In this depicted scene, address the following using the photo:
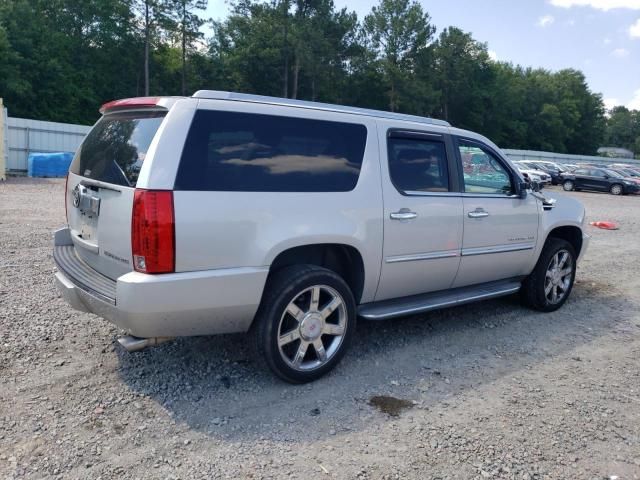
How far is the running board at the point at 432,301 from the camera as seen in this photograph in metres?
4.25

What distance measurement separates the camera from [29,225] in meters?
9.55

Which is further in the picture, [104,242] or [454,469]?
[104,242]

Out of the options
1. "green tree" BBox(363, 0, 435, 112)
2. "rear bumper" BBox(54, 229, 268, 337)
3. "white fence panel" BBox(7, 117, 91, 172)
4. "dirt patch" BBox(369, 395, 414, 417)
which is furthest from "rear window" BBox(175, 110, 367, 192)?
"green tree" BBox(363, 0, 435, 112)

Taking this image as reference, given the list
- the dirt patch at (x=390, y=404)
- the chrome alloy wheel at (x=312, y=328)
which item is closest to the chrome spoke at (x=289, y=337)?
the chrome alloy wheel at (x=312, y=328)

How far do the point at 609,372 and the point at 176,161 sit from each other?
3.78 metres

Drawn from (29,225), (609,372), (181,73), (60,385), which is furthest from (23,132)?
(181,73)

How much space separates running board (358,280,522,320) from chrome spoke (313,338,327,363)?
422mm

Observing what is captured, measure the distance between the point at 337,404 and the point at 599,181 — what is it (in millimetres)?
31018

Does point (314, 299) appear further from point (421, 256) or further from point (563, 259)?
point (563, 259)

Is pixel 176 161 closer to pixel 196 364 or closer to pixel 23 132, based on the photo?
pixel 196 364

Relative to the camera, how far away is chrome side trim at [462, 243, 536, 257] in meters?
4.85

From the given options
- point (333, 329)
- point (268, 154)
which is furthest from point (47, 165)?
point (333, 329)

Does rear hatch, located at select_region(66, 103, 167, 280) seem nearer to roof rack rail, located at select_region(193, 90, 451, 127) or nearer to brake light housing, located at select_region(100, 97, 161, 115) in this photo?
brake light housing, located at select_region(100, 97, 161, 115)

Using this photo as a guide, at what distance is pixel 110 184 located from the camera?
11.6 feet
